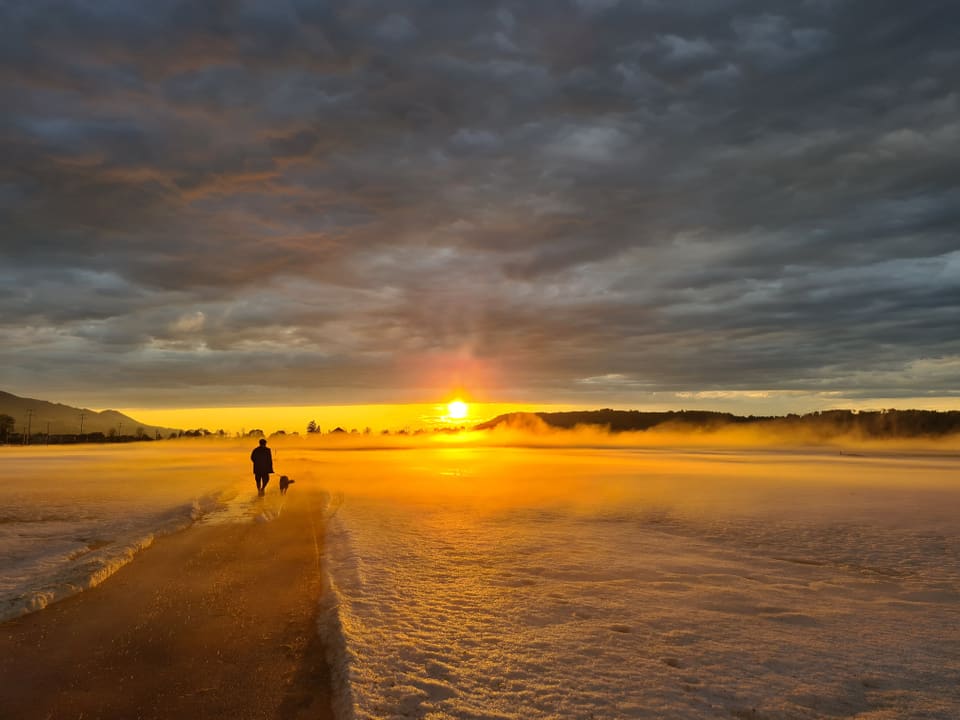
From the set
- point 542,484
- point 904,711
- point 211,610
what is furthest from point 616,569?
point 542,484

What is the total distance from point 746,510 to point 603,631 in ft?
47.6

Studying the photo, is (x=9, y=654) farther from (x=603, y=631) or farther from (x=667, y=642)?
(x=667, y=642)

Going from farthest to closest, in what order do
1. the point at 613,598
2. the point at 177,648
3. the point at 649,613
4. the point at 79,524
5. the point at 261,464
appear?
the point at 261,464 < the point at 79,524 < the point at 613,598 < the point at 649,613 < the point at 177,648

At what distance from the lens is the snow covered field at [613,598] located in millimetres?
7055

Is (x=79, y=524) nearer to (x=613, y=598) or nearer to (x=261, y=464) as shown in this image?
(x=261, y=464)

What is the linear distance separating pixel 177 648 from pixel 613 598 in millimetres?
6662

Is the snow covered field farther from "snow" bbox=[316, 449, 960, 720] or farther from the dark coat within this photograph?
the dark coat

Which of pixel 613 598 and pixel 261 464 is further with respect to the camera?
pixel 261 464

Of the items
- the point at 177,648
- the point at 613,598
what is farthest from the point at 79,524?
the point at 613,598

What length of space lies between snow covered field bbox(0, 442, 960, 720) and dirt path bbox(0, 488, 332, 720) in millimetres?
586

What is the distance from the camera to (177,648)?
8.55 metres

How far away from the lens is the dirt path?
22.5 ft

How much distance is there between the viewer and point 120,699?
6.98 metres

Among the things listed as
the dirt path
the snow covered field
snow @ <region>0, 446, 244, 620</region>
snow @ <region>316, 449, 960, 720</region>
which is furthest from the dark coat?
the dirt path
